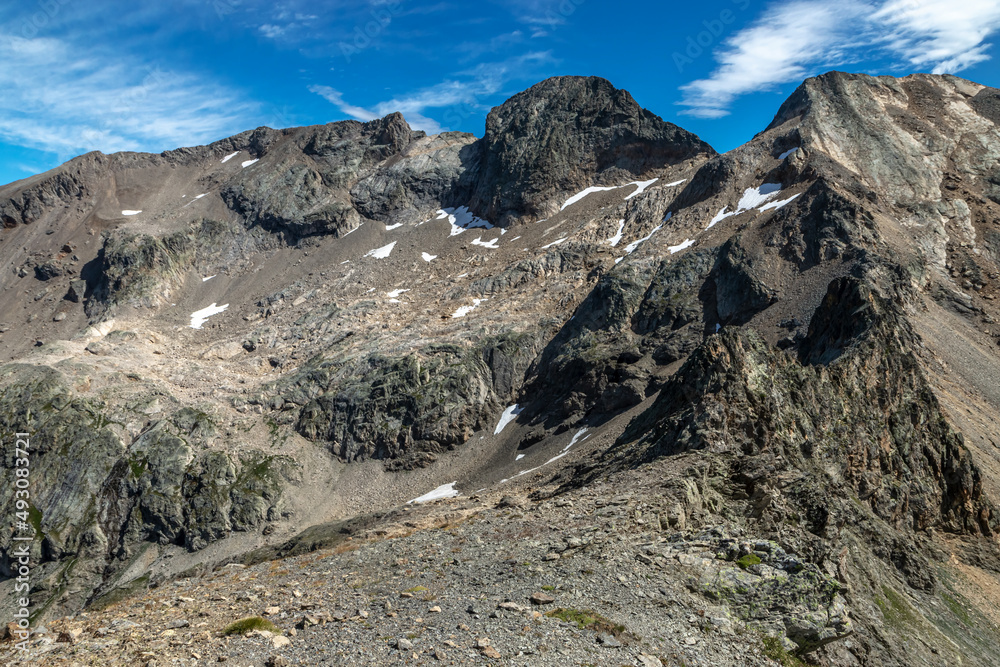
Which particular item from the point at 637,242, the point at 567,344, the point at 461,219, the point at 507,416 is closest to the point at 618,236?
the point at 637,242

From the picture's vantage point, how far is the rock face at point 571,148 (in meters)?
126

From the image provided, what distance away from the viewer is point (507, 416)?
281 feet

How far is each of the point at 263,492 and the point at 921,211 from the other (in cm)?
9068

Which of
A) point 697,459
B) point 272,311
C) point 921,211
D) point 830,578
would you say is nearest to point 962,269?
point 921,211

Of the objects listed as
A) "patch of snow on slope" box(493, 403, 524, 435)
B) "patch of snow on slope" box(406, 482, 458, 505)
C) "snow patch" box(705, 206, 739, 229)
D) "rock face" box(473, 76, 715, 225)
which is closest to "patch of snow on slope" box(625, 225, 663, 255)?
"snow patch" box(705, 206, 739, 229)

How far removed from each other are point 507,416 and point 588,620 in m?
68.5


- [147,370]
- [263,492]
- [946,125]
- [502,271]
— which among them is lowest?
[263,492]

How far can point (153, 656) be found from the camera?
13.8 meters

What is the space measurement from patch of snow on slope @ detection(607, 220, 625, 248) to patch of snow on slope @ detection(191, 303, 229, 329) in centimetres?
7072

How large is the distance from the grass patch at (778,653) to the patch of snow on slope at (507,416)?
215ft

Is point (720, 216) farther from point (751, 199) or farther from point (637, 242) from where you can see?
point (637, 242)

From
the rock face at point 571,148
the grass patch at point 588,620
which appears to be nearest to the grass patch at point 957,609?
the grass patch at point 588,620

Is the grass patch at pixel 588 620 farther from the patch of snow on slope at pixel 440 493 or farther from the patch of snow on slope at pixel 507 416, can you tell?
the patch of snow on slope at pixel 507 416

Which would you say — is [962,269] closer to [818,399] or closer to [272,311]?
[818,399]
